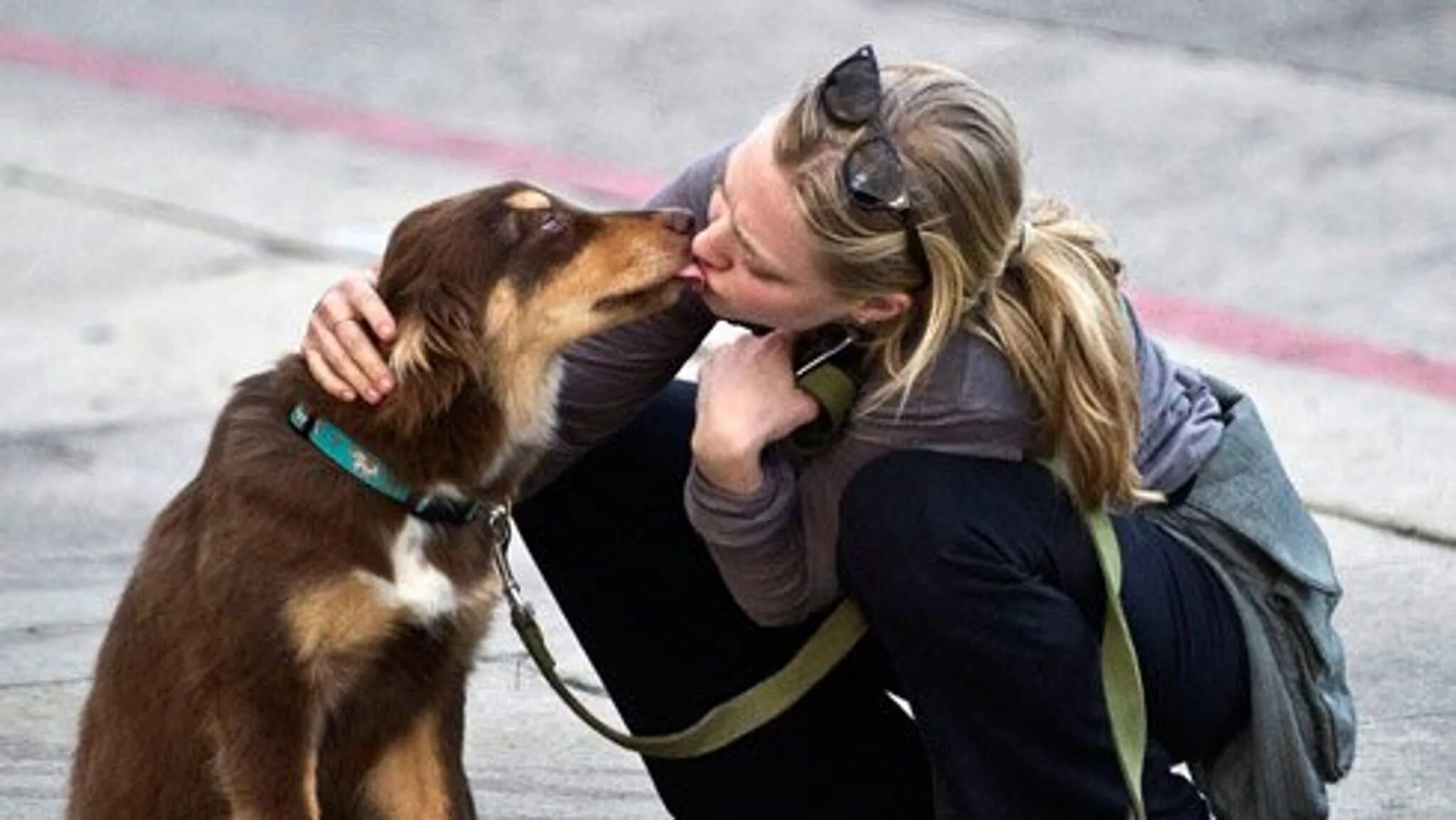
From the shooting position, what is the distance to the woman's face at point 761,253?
12.9ft

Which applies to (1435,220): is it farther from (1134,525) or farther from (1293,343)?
(1134,525)

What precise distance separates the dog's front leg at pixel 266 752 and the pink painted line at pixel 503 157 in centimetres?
331

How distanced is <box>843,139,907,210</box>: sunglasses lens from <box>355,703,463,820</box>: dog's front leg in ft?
3.24

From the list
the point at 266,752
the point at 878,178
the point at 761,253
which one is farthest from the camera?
the point at 266,752

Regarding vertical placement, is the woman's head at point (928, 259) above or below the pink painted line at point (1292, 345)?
above

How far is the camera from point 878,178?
151 inches

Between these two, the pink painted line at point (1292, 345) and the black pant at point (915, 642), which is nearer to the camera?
the black pant at point (915, 642)

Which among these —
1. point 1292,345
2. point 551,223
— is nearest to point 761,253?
point 551,223

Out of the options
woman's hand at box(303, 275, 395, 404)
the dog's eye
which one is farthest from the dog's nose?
woman's hand at box(303, 275, 395, 404)

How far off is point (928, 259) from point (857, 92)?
0.73 ft

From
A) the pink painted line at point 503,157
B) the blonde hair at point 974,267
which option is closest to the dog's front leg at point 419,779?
the blonde hair at point 974,267

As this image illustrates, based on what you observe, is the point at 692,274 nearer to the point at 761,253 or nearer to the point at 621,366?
the point at 761,253

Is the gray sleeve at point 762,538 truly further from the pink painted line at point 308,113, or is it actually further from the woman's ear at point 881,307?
the pink painted line at point 308,113

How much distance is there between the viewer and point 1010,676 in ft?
13.0
